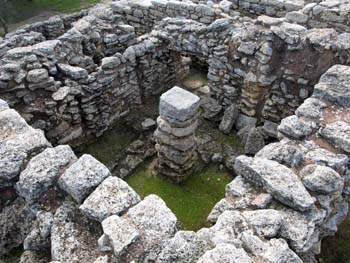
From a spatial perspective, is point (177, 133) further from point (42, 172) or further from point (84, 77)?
point (42, 172)

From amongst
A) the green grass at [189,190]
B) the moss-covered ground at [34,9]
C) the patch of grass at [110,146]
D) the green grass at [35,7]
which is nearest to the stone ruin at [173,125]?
the patch of grass at [110,146]

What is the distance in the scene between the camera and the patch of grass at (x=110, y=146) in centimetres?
962

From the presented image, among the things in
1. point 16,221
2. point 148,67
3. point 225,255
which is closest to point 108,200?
point 225,255

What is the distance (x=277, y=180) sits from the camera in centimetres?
501

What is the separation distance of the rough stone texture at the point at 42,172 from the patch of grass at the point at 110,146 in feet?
14.1

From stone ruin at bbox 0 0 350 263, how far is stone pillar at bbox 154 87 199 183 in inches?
2.3

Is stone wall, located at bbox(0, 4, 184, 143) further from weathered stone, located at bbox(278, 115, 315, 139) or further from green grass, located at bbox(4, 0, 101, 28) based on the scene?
green grass, located at bbox(4, 0, 101, 28)

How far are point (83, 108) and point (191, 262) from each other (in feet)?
20.2

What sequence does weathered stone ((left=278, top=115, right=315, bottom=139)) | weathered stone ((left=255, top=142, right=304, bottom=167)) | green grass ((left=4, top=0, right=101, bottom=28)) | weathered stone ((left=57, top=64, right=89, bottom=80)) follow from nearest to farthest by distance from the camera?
weathered stone ((left=255, top=142, right=304, bottom=167)) → weathered stone ((left=278, top=115, right=315, bottom=139)) → weathered stone ((left=57, top=64, right=89, bottom=80)) → green grass ((left=4, top=0, right=101, bottom=28))

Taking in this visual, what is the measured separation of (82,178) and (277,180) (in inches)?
92.5

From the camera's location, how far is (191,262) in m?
4.02

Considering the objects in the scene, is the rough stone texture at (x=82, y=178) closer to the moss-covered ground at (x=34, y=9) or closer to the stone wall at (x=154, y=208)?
the stone wall at (x=154, y=208)

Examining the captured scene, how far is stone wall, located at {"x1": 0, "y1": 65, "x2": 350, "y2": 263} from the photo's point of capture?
165 inches

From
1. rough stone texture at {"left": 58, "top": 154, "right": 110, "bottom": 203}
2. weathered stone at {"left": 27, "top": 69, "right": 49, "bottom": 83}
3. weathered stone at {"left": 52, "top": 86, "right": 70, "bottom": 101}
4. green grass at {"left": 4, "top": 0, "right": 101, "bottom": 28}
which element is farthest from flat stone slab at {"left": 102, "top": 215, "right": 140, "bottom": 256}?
green grass at {"left": 4, "top": 0, "right": 101, "bottom": 28}
